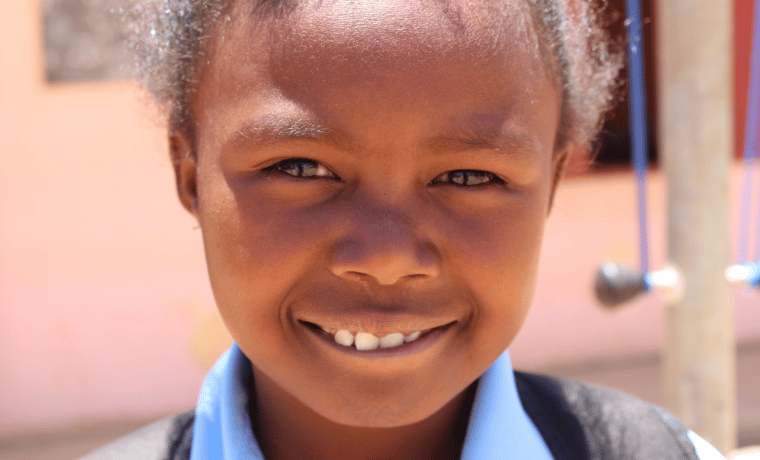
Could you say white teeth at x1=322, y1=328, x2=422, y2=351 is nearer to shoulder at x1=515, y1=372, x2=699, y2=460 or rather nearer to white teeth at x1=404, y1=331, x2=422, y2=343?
white teeth at x1=404, y1=331, x2=422, y2=343

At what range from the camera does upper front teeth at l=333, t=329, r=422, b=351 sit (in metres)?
0.86

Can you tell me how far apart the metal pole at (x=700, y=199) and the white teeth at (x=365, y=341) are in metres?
1.31

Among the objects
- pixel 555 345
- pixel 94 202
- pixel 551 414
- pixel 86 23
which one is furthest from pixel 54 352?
pixel 551 414

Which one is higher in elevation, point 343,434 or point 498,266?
point 498,266

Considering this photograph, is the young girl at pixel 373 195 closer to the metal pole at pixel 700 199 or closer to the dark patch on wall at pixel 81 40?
the metal pole at pixel 700 199

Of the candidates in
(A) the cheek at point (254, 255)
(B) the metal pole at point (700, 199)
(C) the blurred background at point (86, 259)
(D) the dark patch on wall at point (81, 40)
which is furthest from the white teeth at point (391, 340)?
(D) the dark patch on wall at point (81, 40)

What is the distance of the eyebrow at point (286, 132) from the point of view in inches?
31.4

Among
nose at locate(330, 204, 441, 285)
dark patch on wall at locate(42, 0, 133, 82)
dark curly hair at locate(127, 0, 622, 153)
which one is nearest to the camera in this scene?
nose at locate(330, 204, 441, 285)

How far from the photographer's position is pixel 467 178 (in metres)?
0.88

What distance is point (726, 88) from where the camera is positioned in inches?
74.2

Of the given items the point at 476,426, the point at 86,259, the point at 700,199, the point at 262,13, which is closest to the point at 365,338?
the point at 476,426

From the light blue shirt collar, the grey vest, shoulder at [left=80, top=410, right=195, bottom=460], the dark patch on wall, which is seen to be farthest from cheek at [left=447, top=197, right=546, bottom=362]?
the dark patch on wall

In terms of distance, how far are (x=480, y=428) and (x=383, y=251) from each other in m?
0.36

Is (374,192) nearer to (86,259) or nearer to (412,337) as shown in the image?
(412,337)
